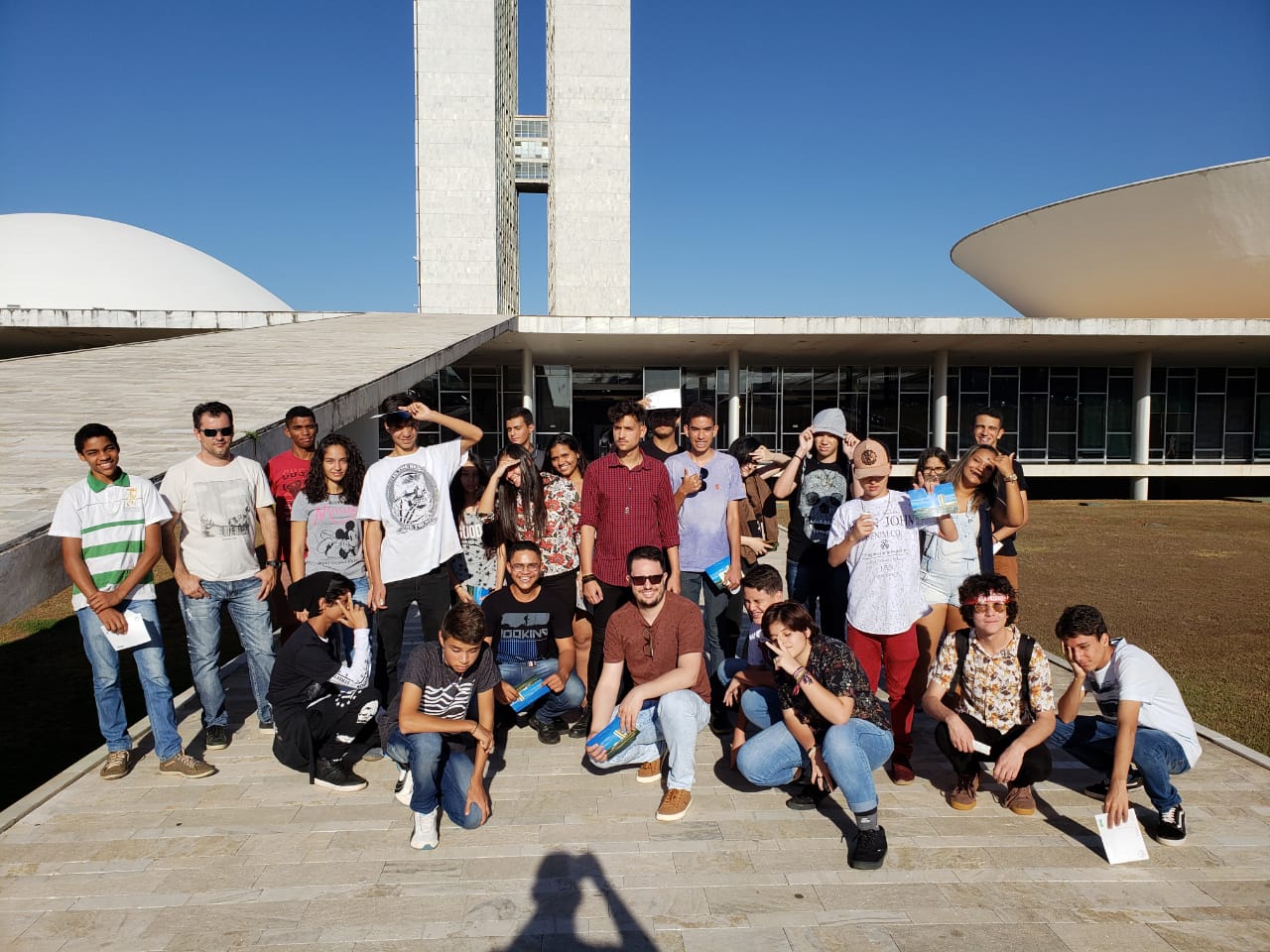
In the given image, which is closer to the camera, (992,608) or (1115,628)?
(992,608)

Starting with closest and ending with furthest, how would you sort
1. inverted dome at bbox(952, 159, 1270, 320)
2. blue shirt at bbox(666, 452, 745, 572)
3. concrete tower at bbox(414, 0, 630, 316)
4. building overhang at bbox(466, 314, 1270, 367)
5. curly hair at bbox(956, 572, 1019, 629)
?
curly hair at bbox(956, 572, 1019, 629)
blue shirt at bbox(666, 452, 745, 572)
building overhang at bbox(466, 314, 1270, 367)
inverted dome at bbox(952, 159, 1270, 320)
concrete tower at bbox(414, 0, 630, 316)

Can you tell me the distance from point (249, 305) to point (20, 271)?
8.56 m

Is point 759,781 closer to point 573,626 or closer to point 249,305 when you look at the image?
point 573,626

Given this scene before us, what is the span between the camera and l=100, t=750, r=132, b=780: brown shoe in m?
3.70

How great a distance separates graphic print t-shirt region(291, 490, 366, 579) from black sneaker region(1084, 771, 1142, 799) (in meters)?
3.90

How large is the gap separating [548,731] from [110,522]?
243 cm

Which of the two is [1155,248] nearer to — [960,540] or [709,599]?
[960,540]

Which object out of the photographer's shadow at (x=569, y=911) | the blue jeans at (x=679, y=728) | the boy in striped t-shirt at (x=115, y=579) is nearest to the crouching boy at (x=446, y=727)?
the photographer's shadow at (x=569, y=911)

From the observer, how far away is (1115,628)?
23.5ft

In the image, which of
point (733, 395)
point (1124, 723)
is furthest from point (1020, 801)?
point (733, 395)

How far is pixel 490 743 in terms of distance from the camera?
3.39 meters

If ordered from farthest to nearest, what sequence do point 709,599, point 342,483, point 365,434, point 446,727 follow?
point 365,434, point 709,599, point 342,483, point 446,727

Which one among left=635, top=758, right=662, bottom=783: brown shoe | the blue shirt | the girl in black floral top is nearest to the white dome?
the blue shirt

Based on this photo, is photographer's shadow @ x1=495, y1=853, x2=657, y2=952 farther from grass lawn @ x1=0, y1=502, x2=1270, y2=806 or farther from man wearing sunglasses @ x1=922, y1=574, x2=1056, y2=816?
grass lawn @ x1=0, y1=502, x2=1270, y2=806
